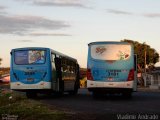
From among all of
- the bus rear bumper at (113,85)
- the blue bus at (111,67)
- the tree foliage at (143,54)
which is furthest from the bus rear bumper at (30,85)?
the tree foliage at (143,54)

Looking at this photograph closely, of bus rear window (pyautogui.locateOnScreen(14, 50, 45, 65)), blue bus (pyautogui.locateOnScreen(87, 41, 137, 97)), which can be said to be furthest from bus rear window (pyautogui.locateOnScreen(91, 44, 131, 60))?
bus rear window (pyautogui.locateOnScreen(14, 50, 45, 65))

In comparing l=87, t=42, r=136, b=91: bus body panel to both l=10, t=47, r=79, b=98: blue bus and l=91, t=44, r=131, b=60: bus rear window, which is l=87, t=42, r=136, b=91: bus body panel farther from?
l=10, t=47, r=79, b=98: blue bus

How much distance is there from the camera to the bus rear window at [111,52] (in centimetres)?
2559

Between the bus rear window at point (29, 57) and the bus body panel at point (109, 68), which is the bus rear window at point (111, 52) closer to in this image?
the bus body panel at point (109, 68)

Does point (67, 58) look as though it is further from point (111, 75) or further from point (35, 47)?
point (111, 75)

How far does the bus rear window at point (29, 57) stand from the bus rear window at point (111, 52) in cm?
327

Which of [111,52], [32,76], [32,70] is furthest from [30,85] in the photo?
[111,52]

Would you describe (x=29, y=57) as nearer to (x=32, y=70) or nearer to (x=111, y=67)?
(x=32, y=70)

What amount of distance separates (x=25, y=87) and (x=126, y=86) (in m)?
5.94

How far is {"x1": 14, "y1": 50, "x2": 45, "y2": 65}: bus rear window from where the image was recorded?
89.7ft

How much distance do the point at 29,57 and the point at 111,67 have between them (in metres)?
4.98

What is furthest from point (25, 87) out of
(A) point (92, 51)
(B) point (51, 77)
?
(A) point (92, 51)

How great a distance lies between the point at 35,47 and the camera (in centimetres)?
2758

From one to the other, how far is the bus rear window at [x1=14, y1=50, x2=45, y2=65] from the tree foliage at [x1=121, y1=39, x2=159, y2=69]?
7774 centimetres
